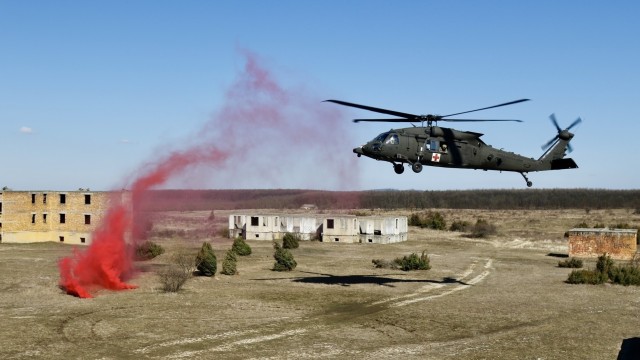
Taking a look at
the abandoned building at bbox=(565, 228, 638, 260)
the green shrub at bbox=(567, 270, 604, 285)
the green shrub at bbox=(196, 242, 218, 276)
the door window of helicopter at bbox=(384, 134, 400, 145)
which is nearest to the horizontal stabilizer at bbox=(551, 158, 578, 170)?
the door window of helicopter at bbox=(384, 134, 400, 145)

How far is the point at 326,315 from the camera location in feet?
98.7

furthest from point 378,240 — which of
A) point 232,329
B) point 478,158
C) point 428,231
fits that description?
point 232,329

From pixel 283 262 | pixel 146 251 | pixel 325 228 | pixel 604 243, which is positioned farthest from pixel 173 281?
pixel 604 243

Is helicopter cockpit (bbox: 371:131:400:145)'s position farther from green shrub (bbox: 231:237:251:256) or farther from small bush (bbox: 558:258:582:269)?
green shrub (bbox: 231:237:251:256)

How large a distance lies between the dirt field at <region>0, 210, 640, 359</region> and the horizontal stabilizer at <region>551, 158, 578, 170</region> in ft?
23.6

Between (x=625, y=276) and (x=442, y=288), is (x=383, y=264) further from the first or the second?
(x=625, y=276)

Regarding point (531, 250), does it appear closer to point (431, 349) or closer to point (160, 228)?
point (431, 349)

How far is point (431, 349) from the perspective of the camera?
938 inches

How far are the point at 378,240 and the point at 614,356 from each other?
4638cm

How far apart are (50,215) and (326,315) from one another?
1714 inches

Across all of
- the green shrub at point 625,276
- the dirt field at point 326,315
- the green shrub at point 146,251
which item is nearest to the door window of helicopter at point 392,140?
the dirt field at point 326,315

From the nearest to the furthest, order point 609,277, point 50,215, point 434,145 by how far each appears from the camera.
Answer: point 434,145 < point 609,277 < point 50,215

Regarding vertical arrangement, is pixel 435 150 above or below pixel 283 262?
above

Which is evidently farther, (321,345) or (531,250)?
(531,250)
